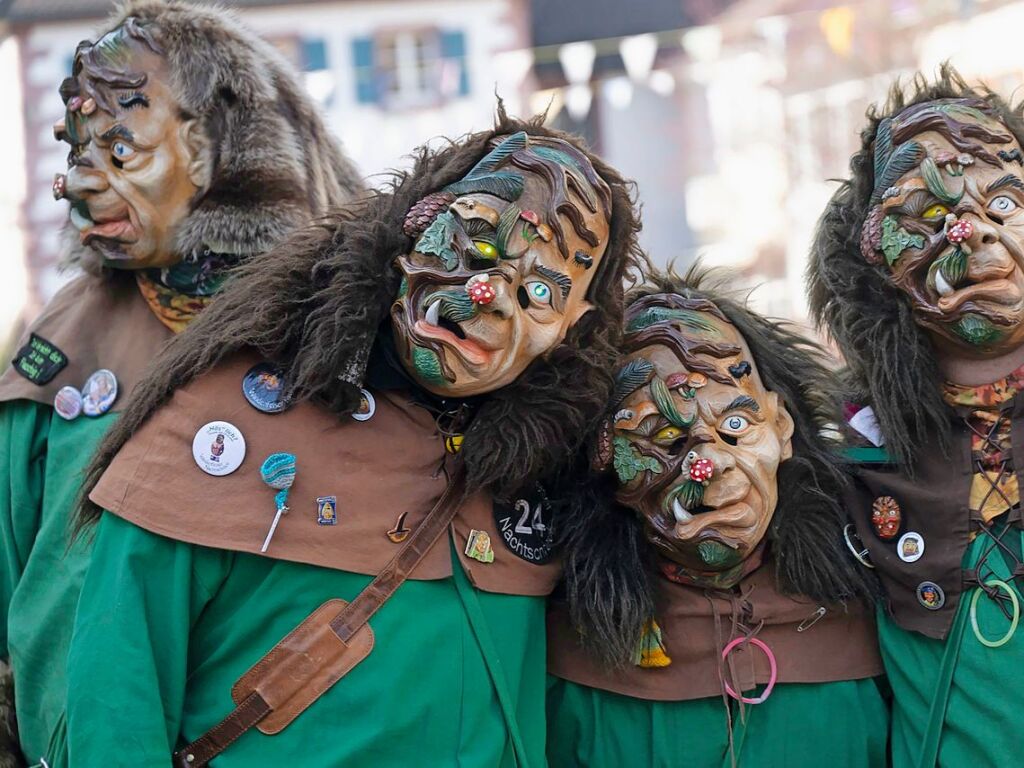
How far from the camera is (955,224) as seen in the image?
278 cm

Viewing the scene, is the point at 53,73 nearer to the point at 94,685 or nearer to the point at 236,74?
the point at 236,74

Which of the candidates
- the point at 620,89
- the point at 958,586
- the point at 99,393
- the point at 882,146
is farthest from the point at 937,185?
the point at 620,89

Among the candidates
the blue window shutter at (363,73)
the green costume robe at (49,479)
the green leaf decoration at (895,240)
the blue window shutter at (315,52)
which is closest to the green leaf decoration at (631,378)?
the green leaf decoration at (895,240)

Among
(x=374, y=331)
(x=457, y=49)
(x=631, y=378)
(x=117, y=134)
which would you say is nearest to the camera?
(x=374, y=331)

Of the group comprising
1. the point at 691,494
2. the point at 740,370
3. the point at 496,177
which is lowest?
the point at 691,494

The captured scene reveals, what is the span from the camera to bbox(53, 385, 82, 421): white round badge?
3.19m

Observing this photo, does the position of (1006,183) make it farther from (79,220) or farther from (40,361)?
(40,361)

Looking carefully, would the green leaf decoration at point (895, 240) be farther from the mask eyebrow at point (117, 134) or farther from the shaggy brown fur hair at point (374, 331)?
the mask eyebrow at point (117, 134)

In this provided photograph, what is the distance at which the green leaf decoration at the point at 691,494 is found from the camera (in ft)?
9.11

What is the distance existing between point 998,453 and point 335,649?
1.46 m

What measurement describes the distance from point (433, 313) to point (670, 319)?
2.10 ft

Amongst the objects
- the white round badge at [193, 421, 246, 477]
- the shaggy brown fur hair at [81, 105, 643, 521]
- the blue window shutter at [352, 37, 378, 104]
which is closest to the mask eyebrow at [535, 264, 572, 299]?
the shaggy brown fur hair at [81, 105, 643, 521]

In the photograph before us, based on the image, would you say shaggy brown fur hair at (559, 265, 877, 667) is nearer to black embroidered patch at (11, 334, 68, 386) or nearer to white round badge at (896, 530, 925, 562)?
white round badge at (896, 530, 925, 562)

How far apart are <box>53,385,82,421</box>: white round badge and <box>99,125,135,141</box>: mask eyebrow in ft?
1.99
